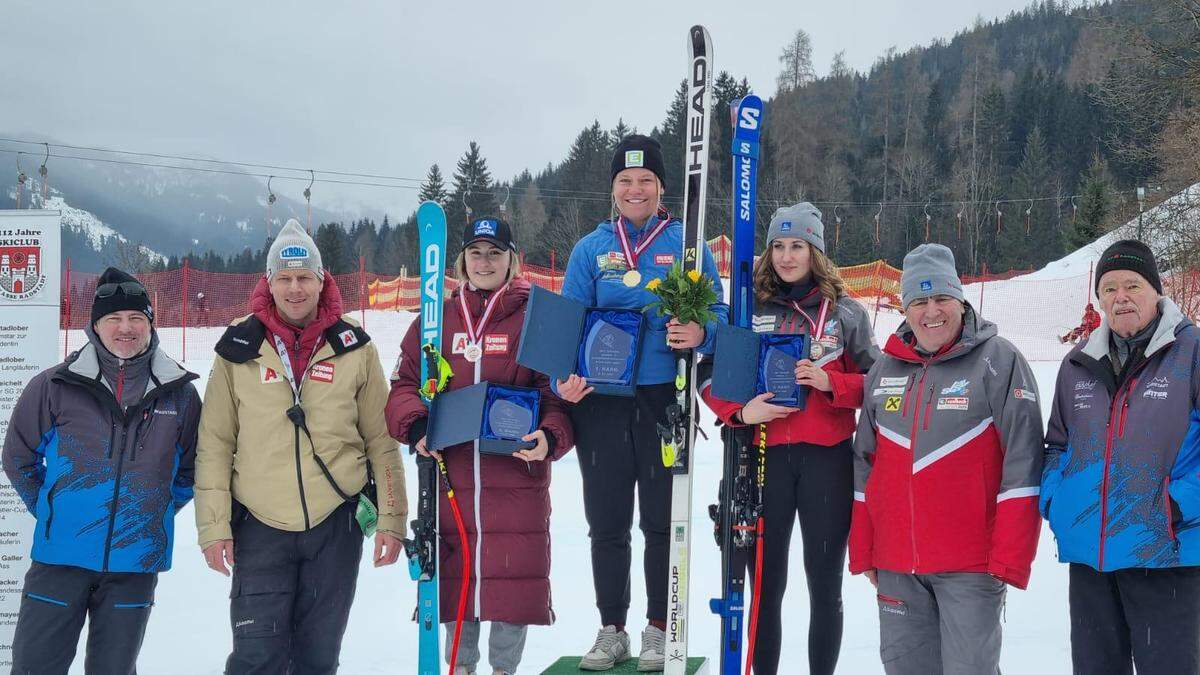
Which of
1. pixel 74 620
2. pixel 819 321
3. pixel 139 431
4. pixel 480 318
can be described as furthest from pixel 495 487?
pixel 74 620

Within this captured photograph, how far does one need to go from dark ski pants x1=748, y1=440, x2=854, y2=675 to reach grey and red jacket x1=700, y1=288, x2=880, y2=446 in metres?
0.06

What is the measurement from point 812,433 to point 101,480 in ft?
8.25

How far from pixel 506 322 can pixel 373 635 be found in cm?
247

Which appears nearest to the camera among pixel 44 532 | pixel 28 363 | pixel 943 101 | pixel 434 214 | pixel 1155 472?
pixel 1155 472

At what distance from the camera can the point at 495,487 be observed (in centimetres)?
321

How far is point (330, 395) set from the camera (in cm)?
308

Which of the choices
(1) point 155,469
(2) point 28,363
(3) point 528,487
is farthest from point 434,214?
(2) point 28,363

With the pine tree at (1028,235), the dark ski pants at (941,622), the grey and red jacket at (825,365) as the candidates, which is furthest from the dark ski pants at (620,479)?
the pine tree at (1028,235)

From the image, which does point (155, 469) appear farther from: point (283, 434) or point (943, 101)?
point (943, 101)

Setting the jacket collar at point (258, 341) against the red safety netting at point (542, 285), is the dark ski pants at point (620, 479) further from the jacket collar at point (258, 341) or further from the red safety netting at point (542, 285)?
the red safety netting at point (542, 285)

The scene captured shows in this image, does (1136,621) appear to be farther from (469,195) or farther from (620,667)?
(469,195)

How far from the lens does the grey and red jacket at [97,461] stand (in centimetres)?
296

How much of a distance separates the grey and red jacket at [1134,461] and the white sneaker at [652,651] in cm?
143

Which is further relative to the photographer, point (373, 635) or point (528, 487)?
point (373, 635)
